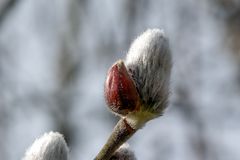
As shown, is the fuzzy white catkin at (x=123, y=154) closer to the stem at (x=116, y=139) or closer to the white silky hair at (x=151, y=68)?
the stem at (x=116, y=139)

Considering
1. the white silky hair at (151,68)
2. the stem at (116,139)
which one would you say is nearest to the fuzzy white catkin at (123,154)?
the stem at (116,139)

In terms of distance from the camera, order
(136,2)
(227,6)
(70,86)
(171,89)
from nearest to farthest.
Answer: (171,89) → (227,6) → (136,2) → (70,86)

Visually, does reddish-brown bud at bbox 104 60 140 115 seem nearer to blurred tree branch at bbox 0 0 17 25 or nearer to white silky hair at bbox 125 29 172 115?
white silky hair at bbox 125 29 172 115

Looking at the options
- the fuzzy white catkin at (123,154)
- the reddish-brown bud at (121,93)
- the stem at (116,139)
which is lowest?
the fuzzy white catkin at (123,154)

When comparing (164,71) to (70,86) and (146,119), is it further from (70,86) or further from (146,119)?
(70,86)

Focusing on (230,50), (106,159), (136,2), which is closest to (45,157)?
(106,159)
